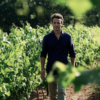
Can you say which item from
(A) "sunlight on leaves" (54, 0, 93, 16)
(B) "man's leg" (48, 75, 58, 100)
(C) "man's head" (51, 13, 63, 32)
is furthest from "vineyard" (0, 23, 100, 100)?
(A) "sunlight on leaves" (54, 0, 93, 16)

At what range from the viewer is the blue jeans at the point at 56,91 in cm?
346

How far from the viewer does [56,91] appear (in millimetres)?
3639

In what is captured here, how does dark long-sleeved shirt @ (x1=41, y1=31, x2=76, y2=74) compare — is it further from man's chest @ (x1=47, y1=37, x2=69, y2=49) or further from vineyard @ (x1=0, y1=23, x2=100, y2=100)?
vineyard @ (x1=0, y1=23, x2=100, y2=100)

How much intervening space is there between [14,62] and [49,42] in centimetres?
137

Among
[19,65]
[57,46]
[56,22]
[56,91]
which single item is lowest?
[56,91]

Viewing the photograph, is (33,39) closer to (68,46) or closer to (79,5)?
(68,46)

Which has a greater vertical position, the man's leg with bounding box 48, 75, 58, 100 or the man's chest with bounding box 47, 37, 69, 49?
the man's chest with bounding box 47, 37, 69, 49

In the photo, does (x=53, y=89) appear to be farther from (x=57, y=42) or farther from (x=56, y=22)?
(x=56, y=22)

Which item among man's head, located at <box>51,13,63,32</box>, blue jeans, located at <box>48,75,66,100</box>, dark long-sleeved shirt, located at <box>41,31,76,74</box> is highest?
man's head, located at <box>51,13,63,32</box>

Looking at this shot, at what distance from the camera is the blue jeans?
11.4 ft

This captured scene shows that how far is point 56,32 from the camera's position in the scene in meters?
3.49

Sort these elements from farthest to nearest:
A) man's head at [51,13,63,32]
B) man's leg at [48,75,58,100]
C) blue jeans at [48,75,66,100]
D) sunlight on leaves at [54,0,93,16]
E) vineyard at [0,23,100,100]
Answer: vineyard at [0,23,100,100]
man's leg at [48,75,58,100]
blue jeans at [48,75,66,100]
man's head at [51,13,63,32]
sunlight on leaves at [54,0,93,16]

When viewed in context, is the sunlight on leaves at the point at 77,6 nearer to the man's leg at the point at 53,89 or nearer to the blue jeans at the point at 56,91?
the blue jeans at the point at 56,91

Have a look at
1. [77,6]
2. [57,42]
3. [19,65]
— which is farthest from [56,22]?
[77,6]
